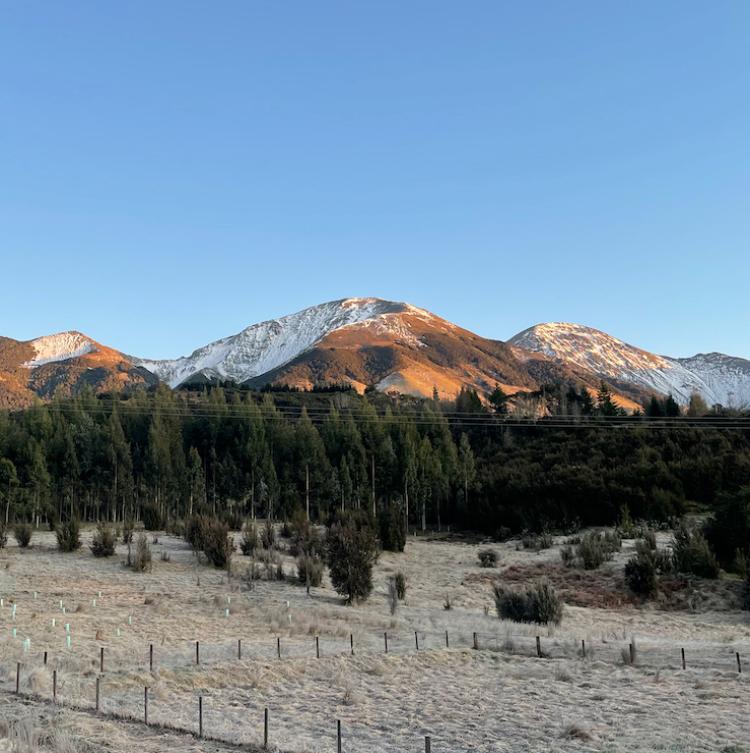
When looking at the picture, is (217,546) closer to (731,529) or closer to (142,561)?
(142,561)

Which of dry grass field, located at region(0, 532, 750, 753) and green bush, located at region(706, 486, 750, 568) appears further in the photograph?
green bush, located at region(706, 486, 750, 568)

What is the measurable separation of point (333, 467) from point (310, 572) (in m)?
37.9

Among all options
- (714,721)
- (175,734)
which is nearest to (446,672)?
(714,721)

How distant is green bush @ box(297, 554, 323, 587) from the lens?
3481 centimetres

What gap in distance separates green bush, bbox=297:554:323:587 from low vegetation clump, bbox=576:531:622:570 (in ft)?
49.9

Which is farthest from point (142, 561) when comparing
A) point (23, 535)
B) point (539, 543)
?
point (539, 543)

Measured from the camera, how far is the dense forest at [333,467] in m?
61.3

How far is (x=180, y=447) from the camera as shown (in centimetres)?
7331

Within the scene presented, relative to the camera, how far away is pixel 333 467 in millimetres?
72750

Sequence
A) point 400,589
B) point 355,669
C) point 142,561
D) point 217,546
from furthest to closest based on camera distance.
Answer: point 217,546 < point 142,561 < point 400,589 < point 355,669

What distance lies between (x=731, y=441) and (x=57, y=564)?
5783cm

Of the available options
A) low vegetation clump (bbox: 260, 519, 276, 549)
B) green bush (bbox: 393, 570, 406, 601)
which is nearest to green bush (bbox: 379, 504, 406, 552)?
low vegetation clump (bbox: 260, 519, 276, 549)

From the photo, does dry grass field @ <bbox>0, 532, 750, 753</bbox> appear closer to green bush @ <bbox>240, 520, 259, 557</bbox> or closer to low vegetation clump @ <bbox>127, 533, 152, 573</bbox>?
low vegetation clump @ <bbox>127, 533, 152, 573</bbox>

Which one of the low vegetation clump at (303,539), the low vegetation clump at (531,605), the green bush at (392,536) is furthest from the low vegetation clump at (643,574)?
the green bush at (392,536)
